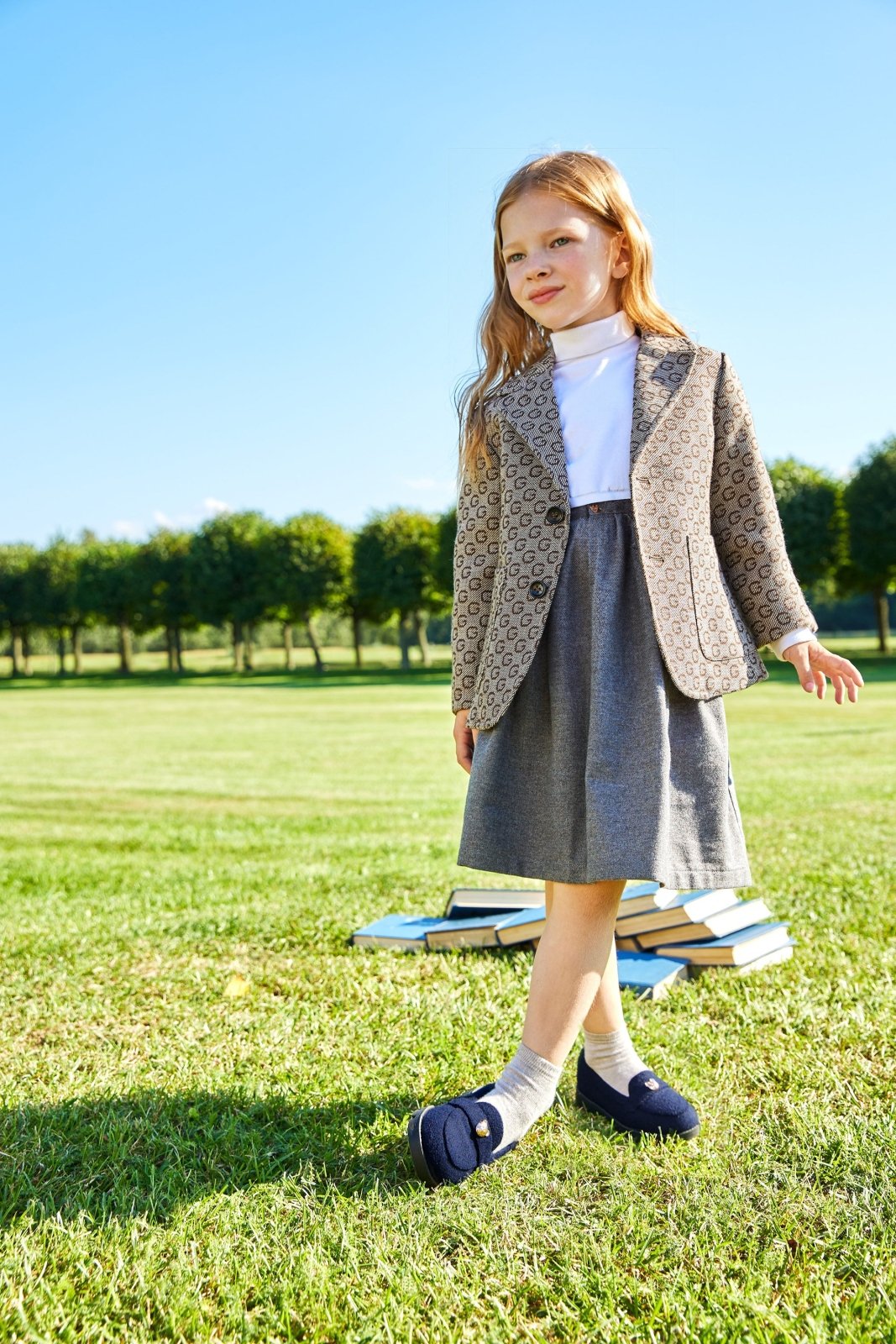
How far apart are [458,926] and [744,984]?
105cm

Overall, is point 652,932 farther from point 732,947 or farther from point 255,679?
point 255,679

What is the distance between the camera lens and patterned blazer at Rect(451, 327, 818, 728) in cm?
232

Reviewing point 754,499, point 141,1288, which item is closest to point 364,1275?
point 141,1288

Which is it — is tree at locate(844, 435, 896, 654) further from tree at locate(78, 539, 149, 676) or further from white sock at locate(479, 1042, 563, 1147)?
white sock at locate(479, 1042, 563, 1147)

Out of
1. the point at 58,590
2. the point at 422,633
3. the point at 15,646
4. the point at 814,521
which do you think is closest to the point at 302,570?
the point at 422,633

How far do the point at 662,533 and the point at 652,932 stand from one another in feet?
6.28

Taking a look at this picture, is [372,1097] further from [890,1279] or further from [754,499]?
[754,499]

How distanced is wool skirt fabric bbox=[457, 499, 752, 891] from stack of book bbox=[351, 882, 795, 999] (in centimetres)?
126

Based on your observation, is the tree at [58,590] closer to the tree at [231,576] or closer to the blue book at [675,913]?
the tree at [231,576]

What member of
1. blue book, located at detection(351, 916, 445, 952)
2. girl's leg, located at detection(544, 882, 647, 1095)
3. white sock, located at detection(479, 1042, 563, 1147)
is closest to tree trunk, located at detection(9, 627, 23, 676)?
blue book, located at detection(351, 916, 445, 952)

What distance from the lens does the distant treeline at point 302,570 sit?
44469 millimetres

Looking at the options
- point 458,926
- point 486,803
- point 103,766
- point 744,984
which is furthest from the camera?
point 103,766

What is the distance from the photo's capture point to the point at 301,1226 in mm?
1981

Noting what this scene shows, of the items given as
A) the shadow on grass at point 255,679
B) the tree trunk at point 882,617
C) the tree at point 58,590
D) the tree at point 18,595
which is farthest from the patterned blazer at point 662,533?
the tree at point 18,595
